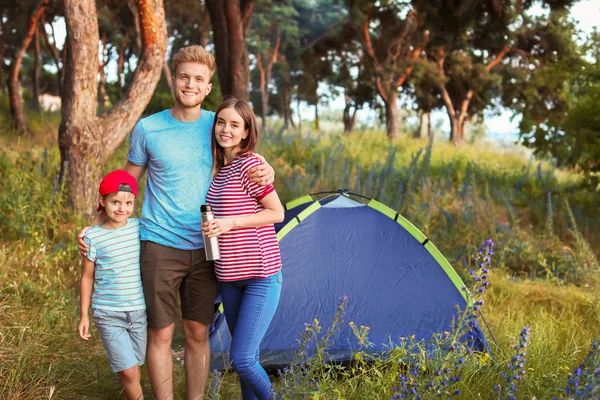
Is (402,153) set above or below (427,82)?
below

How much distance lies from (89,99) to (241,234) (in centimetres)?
360

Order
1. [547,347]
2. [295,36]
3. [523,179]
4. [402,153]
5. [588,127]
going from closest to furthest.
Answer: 1. [547,347]
2. [588,127]
3. [523,179]
4. [402,153]
5. [295,36]

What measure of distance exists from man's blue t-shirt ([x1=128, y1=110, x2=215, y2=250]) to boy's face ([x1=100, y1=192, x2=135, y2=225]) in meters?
0.11

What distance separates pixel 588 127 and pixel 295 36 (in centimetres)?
2681

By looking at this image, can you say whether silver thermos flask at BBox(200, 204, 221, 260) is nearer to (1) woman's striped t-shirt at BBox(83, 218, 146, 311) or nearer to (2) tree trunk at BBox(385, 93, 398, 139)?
(1) woman's striped t-shirt at BBox(83, 218, 146, 311)

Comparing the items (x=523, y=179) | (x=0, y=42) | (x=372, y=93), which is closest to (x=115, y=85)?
(x=0, y=42)

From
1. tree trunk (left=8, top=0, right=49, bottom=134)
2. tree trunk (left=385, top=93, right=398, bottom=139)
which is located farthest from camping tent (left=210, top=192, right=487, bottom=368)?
tree trunk (left=385, top=93, right=398, bottom=139)

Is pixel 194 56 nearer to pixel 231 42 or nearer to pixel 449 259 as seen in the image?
pixel 449 259

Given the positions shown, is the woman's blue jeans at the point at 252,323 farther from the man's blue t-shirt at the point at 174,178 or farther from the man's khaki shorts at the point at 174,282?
the man's blue t-shirt at the point at 174,178

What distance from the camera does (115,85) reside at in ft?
86.4

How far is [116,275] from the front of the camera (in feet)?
9.62

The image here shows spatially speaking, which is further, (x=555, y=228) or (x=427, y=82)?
(x=427, y=82)

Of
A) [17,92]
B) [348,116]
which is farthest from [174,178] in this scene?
[348,116]

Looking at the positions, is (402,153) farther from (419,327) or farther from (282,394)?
(282,394)
